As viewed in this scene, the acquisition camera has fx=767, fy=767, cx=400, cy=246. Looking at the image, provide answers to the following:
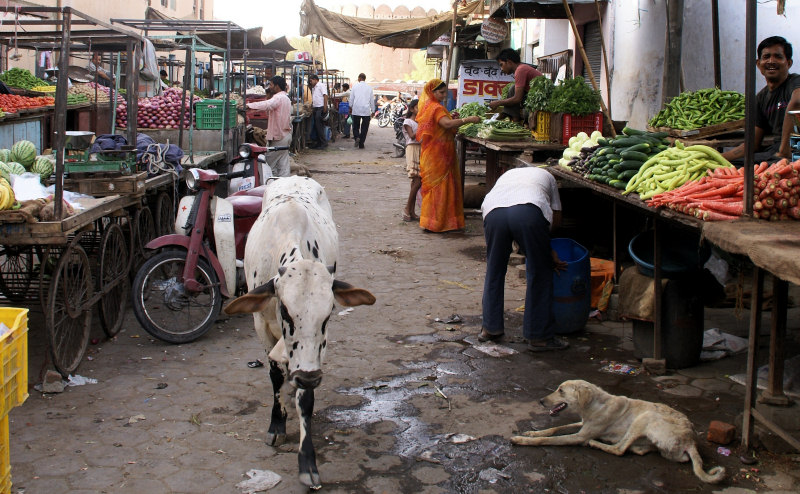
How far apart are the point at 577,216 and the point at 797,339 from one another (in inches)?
136

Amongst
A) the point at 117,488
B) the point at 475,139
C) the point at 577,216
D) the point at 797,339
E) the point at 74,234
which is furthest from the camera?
the point at 475,139

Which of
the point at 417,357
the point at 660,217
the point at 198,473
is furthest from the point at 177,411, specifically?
the point at 660,217

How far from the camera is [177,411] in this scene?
5012 millimetres

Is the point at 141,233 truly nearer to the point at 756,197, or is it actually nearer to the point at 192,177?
the point at 192,177

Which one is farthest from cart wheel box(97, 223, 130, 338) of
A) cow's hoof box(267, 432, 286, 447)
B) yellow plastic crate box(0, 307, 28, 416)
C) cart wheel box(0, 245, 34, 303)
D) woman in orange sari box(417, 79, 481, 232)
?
woman in orange sari box(417, 79, 481, 232)

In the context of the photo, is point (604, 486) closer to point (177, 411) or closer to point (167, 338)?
point (177, 411)

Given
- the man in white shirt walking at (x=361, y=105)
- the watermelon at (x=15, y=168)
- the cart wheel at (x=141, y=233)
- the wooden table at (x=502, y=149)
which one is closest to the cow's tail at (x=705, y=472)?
the cart wheel at (x=141, y=233)

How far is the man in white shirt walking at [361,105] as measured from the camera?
2355 cm

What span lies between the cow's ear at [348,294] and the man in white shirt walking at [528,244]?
7.50 ft

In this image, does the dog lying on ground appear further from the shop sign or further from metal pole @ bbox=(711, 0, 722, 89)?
the shop sign

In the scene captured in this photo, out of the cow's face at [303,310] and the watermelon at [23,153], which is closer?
the cow's face at [303,310]

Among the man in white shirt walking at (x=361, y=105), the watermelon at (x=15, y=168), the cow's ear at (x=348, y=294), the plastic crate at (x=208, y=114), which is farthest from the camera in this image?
the man in white shirt walking at (x=361, y=105)

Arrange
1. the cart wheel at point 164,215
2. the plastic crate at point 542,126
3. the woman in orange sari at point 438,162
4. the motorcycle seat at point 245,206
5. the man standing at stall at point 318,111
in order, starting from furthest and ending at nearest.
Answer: the man standing at stall at point 318,111 → the woman in orange sari at point 438,162 → the plastic crate at point 542,126 → the cart wheel at point 164,215 → the motorcycle seat at point 245,206

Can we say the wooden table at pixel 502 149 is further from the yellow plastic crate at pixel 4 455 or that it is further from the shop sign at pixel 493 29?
the yellow plastic crate at pixel 4 455
